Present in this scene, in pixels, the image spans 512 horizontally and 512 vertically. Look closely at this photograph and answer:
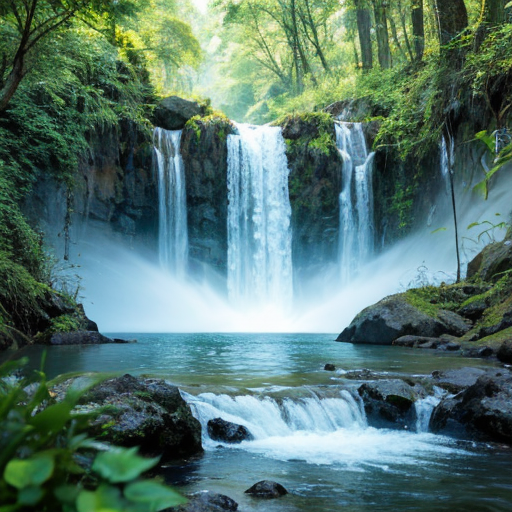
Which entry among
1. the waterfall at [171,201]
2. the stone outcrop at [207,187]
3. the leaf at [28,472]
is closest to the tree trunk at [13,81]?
the leaf at [28,472]

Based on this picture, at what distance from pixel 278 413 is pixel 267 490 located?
2087 mm

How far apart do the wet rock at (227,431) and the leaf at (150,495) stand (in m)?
4.28

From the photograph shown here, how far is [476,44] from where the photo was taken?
14617mm

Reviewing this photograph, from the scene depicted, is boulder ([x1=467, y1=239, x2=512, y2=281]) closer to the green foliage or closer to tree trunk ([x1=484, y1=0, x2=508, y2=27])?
tree trunk ([x1=484, y1=0, x2=508, y2=27])

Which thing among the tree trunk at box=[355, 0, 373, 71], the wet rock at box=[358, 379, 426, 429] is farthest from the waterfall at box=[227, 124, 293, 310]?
the wet rock at box=[358, 379, 426, 429]

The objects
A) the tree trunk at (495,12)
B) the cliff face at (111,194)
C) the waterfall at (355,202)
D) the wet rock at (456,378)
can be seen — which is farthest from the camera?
the waterfall at (355,202)

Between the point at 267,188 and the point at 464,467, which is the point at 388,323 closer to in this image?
the point at 464,467

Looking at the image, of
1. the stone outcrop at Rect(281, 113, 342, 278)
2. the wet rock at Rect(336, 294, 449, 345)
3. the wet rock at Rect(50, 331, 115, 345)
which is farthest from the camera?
the stone outcrop at Rect(281, 113, 342, 278)

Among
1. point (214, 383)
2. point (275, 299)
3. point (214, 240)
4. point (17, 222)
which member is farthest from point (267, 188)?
point (214, 383)

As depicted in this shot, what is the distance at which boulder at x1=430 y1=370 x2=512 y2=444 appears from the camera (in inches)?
196

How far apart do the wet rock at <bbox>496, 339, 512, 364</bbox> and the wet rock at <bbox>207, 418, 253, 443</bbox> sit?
210 inches

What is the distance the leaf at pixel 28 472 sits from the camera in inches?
30.4

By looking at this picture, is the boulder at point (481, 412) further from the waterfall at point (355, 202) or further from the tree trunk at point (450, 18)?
the waterfall at point (355, 202)

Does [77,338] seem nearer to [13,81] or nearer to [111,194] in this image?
[13,81]
